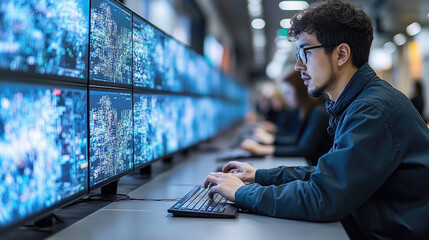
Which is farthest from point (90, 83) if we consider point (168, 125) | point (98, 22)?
point (168, 125)

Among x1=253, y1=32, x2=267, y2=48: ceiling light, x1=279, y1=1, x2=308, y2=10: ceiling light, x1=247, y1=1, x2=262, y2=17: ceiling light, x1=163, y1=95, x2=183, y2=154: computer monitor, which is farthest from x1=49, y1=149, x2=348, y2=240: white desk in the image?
x1=253, y1=32, x2=267, y2=48: ceiling light

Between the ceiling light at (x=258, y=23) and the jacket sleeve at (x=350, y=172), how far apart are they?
258 inches

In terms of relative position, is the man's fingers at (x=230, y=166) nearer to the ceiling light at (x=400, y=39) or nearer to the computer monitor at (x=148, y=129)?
the computer monitor at (x=148, y=129)

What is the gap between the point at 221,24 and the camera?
8.40 metres

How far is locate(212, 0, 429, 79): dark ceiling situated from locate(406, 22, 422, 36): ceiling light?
4.8 inches

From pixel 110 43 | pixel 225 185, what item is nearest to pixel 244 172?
pixel 225 185

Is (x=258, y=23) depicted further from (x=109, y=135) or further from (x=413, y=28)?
(x=109, y=135)

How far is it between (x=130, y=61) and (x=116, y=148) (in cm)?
35

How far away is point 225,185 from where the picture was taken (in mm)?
1314

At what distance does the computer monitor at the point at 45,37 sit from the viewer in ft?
2.75

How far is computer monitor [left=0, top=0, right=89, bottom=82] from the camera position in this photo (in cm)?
84

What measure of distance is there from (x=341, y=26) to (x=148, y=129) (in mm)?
906

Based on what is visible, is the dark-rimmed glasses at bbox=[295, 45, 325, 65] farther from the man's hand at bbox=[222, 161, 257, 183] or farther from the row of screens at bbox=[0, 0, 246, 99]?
the row of screens at bbox=[0, 0, 246, 99]

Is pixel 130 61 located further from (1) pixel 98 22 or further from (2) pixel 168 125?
(2) pixel 168 125
